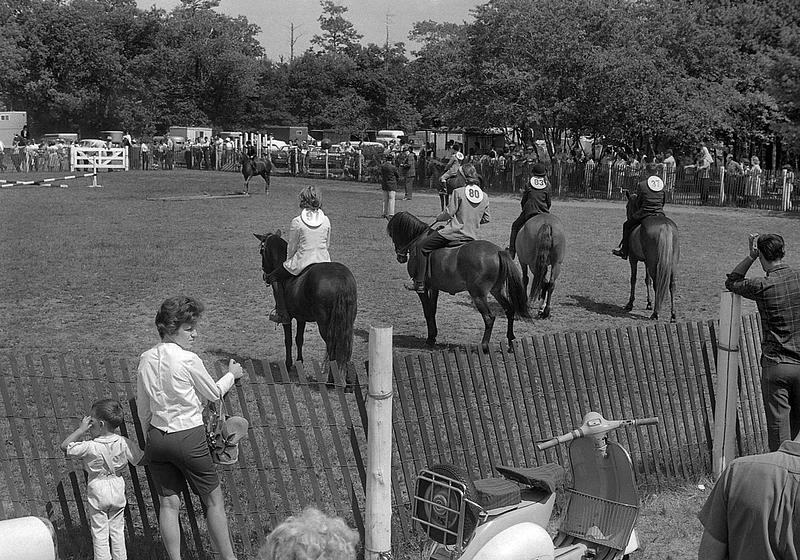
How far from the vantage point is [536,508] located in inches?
209

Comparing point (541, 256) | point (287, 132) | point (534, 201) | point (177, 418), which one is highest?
point (287, 132)

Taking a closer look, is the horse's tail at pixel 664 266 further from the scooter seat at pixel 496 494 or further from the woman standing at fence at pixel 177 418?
the woman standing at fence at pixel 177 418

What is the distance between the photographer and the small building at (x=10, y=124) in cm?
5738

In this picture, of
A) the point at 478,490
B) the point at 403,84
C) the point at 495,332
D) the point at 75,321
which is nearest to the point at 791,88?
the point at 495,332

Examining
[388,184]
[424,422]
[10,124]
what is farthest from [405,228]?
[10,124]

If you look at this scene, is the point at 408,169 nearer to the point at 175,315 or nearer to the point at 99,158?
the point at 99,158

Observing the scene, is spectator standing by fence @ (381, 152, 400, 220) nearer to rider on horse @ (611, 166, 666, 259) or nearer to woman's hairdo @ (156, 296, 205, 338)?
A: rider on horse @ (611, 166, 666, 259)

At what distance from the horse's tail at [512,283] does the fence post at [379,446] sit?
6.60 meters

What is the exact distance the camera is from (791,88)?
32.8 meters

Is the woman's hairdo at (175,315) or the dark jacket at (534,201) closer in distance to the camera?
the woman's hairdo at (175,315)

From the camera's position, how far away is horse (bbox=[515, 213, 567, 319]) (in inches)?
589

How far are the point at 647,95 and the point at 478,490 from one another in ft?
110

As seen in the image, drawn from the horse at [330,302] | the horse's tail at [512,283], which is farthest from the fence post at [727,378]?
the horse's tail at [512,283]

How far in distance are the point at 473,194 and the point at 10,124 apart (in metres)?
51.7
